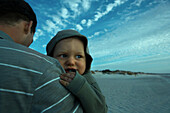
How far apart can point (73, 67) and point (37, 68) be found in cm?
95

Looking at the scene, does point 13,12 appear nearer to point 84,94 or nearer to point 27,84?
point 27,84

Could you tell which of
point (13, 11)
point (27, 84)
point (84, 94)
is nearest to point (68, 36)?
point (13, 11)

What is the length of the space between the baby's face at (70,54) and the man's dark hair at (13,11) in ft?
2.10

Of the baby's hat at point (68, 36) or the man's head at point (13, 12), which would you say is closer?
the man's head at point (13, 12)

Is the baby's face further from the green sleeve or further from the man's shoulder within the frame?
the man's shoulder

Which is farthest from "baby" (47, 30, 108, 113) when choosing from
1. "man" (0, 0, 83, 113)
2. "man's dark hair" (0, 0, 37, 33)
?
"man's dark hair" (0, 0, 37, 33)

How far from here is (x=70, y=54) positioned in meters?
1.60

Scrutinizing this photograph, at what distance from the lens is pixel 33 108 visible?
1.92 ft

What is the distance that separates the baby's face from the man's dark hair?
2.10ft

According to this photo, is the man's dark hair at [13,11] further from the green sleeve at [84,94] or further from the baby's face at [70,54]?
the green sleeve at [84,94]

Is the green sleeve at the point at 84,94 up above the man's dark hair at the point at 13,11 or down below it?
below

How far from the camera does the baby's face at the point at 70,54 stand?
61.2 inches

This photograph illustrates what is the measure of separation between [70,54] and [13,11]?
87 cm

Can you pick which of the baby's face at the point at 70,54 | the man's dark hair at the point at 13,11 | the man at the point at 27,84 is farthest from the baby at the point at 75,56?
the man's dark hair at the point at 13,11
